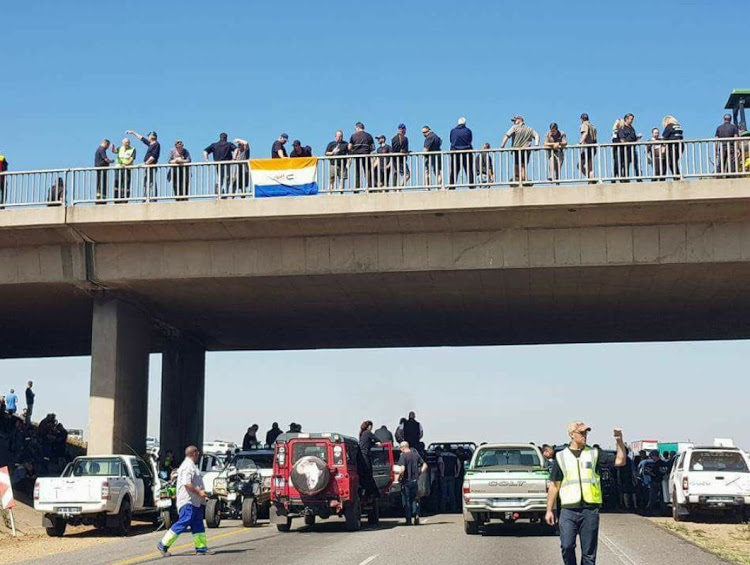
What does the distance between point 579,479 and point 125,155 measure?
2006 cm

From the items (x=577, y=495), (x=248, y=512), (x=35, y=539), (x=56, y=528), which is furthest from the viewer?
(x=248, y=512)

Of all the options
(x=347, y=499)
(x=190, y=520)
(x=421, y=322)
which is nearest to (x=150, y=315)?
(x=421, y=322)

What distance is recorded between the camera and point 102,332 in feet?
94.8

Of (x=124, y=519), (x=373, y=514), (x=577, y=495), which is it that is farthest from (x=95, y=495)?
(x=577, y=495)

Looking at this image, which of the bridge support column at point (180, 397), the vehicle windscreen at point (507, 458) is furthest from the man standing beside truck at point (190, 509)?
the bridge support column at point (180, 397)

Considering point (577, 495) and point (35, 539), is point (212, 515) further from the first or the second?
point (577, 495)

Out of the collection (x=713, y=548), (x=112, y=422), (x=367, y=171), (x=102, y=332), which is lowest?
(x=713, y=548)

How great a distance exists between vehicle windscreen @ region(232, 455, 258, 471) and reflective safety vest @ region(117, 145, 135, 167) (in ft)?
29.1

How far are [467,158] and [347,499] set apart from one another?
961 cm

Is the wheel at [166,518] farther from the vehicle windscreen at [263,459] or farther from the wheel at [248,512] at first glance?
the vehicle windscreen at [263,459]

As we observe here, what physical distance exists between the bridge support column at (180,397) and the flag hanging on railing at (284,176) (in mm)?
12922

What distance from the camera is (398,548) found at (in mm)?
16703

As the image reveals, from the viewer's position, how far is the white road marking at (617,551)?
14688 millimetres

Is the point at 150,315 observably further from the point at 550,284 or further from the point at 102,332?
the point at 550,284
